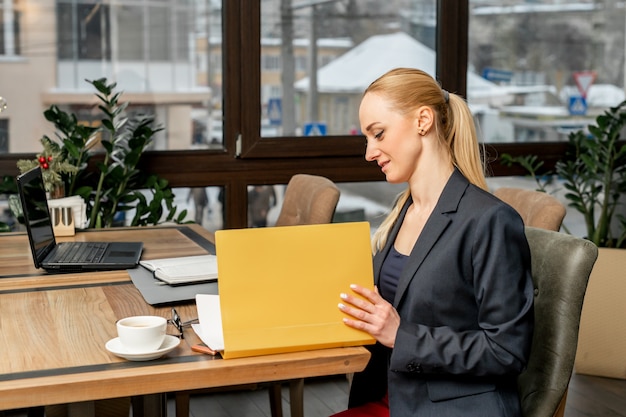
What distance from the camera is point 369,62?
13.5 ft

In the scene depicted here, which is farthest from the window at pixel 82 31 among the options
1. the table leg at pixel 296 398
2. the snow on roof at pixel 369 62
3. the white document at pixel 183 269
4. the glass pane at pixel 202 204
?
the table leg at pixel 296 398

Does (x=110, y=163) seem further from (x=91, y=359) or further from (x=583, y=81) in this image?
(x=583, y=81)

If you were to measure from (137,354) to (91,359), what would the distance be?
0.10 m

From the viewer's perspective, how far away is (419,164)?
1.87 m

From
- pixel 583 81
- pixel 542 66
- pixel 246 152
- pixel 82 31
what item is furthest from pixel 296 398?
pixel 583 81

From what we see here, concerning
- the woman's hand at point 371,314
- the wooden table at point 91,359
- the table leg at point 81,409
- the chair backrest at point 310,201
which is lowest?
the table leg at point 81,409

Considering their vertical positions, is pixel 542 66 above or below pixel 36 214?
above

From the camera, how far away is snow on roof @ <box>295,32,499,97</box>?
408 cm

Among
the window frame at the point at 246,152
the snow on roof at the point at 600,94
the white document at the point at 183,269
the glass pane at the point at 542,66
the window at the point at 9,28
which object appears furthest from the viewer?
the snow on roof at the point at 600,94

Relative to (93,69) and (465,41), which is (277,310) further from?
(465,41)

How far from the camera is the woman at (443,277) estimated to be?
166cm

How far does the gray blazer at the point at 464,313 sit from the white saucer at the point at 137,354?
1.42ft

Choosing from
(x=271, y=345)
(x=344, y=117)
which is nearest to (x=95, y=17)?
(x=344, y=117)

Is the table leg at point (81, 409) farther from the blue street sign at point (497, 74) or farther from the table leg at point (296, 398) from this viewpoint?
the blue street sign at point (497, 74)
